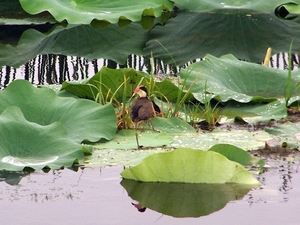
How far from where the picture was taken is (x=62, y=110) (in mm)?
3779

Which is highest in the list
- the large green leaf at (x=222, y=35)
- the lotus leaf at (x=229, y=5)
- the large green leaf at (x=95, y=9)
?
the large green leaf at (x=95, y=9)

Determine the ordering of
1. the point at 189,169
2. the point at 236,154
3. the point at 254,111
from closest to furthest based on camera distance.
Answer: the point at 189,169, the point at 236,154, the point at 254,111

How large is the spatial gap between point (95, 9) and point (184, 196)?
373 centimetres

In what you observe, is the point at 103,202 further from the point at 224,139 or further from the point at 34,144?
the point at 224,139

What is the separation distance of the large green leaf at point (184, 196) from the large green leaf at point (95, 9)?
3.15m

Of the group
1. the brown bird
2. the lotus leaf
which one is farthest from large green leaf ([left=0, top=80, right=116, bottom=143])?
the lotus leaf

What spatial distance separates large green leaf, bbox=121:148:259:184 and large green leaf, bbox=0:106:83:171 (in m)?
0.33

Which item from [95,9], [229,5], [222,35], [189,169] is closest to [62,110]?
[189,169]

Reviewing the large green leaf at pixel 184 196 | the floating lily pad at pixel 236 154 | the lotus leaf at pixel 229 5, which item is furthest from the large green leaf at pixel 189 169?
the lotus leaf at pixel 229 5

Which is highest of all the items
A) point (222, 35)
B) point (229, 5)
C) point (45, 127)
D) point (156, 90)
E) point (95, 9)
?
point (45, 127)

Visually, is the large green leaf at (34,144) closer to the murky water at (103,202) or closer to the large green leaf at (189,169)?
the murky water at (103,202)

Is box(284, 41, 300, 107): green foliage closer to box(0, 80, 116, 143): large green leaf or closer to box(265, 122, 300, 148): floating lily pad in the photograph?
box(265, 122, 300, 148): floating lily pad

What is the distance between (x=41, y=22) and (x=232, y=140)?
13.0 ft

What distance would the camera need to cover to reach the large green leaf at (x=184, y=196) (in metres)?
3.03
